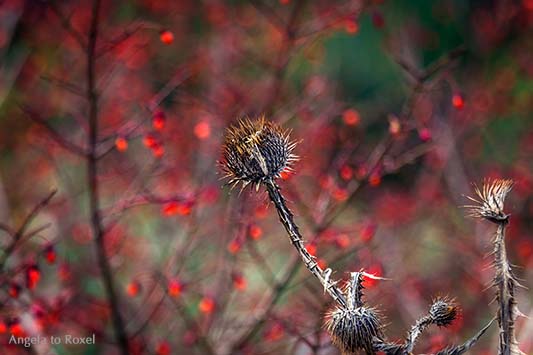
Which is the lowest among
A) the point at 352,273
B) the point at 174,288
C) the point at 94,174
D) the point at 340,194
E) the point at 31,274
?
the point at 352,273

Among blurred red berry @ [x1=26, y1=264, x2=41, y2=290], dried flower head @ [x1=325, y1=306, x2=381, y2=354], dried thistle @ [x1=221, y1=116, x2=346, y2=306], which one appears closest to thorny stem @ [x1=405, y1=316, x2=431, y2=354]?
dried flower head @ [x1=325, y1=306, x2=381, y2=354]

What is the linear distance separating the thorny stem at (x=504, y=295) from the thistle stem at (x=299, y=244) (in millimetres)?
548

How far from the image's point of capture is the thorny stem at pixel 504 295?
2.39m

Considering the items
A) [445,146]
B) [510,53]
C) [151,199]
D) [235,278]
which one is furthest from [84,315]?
[510,53]

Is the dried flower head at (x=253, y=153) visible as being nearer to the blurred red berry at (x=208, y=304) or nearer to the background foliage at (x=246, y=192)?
the background foliage at (x=246, y=192)

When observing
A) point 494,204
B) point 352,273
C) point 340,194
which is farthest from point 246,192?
point 494,204

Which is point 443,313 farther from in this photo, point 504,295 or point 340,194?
point 340,194

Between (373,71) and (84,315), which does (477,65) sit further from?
(84,315)

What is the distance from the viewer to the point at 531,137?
987 centimetres

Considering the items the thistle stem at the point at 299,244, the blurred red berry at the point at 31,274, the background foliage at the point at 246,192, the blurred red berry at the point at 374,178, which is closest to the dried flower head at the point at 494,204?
the thistle stem at the point at 299,244

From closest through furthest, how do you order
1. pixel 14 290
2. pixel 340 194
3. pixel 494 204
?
pixel 494 204 < pixel 14 290 < pixel 340 194

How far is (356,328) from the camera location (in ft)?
8.02

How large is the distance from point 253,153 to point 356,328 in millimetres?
744

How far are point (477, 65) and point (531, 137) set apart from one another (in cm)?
140
